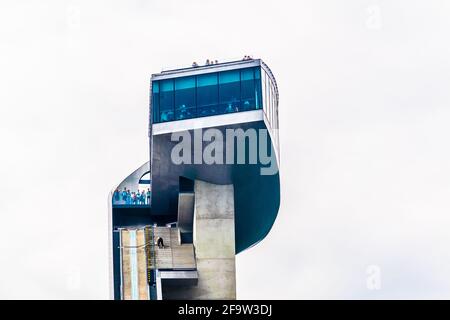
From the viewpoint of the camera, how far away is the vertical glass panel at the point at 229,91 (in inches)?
2534

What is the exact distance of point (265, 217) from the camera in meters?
75.7

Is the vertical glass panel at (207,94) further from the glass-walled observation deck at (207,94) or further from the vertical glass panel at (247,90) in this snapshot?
the vertical glass panel at (247,90)

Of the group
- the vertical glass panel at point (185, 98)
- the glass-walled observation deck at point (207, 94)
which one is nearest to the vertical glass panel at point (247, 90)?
the glass-walled observation deck at point (207, 94)

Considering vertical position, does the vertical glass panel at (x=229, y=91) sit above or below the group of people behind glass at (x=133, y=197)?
above

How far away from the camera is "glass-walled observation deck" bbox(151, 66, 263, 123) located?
6450 centimetres

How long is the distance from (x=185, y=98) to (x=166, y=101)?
3.63 ft

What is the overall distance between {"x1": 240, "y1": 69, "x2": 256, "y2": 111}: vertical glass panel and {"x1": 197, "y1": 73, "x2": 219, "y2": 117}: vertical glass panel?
1.47 meters

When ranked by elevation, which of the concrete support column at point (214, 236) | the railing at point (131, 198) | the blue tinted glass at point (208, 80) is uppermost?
the blue tinted glass at point (208, 80)

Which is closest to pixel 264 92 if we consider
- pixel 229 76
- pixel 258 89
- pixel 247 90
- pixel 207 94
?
pixel 258 89

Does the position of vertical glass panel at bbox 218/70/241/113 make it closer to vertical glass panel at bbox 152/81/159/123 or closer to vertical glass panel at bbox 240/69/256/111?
vertical glass panel at bbox 240/69/256/111

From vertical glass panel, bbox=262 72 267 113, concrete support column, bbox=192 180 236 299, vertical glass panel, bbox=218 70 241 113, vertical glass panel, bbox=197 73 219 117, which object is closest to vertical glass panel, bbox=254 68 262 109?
vertical glass panel, bbox=262 72 267 113

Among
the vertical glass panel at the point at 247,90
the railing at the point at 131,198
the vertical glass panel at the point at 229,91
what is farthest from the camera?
the railing at the point at 131,198
